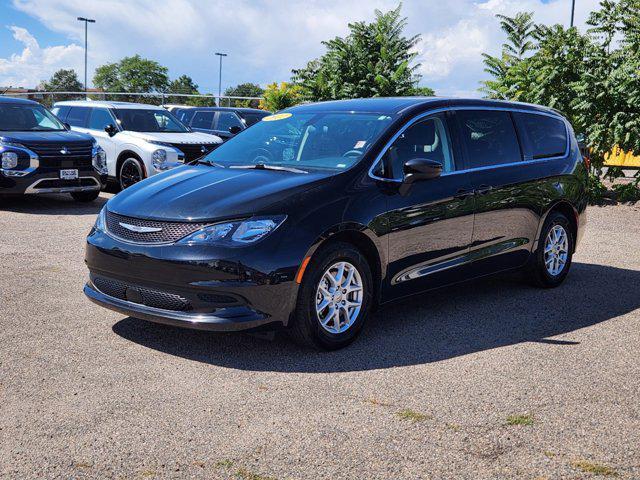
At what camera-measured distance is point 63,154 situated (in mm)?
11742

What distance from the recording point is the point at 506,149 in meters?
6.73

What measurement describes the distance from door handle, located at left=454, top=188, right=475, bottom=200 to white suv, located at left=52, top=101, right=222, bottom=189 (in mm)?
7939

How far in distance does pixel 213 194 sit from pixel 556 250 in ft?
12.6

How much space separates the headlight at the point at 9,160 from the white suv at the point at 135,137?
2397mm

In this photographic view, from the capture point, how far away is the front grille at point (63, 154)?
37.8 feet

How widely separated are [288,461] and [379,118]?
10.1 ft

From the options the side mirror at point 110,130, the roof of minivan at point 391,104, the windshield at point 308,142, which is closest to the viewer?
the windshield at point 308,142

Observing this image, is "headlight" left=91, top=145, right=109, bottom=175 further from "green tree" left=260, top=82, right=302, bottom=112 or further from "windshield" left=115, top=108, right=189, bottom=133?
"green tree" left=260, top=82, right=302, bottom=112

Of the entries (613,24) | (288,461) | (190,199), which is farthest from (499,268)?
(613,24)

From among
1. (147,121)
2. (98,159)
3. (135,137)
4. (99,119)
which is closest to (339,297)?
(98,159)

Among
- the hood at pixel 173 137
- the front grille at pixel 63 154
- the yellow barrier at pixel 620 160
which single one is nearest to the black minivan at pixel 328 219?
the front grille at pixel 63 154

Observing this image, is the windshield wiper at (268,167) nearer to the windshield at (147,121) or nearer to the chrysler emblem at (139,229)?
the chrysler emblem at (139,229)

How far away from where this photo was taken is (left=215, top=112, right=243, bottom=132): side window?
17.8 metres

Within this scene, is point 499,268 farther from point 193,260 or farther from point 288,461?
point 288,461
